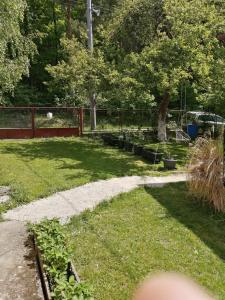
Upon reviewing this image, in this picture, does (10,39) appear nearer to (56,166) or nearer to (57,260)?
(56,166)

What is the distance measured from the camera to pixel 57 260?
471 cm

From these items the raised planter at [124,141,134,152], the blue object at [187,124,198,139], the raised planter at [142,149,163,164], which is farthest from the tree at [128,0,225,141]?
the blue object at [187,124,198,139]

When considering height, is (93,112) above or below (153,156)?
above

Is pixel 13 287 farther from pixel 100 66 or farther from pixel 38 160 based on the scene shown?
pixel 100 66

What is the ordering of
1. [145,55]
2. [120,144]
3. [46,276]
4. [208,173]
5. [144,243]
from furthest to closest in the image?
[120,144], [145,55], [208,173], [144,243], [46,276]

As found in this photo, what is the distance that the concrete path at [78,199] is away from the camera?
7323 millimetres

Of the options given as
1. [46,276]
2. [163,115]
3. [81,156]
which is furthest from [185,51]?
[46,276]

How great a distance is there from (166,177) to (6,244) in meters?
5.64

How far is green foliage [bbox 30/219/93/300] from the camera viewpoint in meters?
3.86

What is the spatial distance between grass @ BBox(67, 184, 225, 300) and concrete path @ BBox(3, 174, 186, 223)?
1.27 ft

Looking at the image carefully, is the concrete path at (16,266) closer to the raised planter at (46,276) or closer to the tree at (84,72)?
the raised planter at (46,276)

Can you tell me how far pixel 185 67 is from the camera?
1383 cm

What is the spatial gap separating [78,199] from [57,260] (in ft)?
12.1

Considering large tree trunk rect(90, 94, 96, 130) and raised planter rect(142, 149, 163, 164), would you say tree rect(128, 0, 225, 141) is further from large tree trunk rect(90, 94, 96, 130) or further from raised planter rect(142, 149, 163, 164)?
large tree trunk rect(90, 94, 96, 130)
